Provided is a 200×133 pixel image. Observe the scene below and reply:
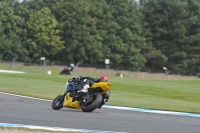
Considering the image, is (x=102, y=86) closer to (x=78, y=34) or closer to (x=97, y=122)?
(x=97, y=122)

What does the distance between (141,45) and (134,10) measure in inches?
207

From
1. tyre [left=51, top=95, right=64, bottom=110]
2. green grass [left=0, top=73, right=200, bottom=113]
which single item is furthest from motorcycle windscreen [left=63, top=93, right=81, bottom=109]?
green grass [left=0, top=73, right=200, bottom=113]

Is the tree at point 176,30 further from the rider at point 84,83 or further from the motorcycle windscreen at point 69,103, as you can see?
the motorcycle windscreen at point 69,103

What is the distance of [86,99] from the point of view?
17.1 m

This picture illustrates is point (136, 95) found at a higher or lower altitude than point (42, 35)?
lower

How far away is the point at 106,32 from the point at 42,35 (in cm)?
995

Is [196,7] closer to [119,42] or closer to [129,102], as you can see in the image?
[119,42]

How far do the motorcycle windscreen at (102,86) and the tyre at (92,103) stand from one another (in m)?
0.17

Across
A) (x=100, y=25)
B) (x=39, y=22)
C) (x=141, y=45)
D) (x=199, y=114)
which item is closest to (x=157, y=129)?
(x=199, y=114)

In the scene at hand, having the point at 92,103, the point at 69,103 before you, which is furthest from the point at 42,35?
the point at 92,103

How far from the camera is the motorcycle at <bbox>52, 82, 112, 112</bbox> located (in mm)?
16734

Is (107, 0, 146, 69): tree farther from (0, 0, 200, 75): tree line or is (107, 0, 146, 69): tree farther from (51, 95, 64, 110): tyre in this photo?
(51, 95, 64, 110): tyre

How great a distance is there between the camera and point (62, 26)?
75500mm

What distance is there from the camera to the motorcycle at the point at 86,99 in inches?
659
